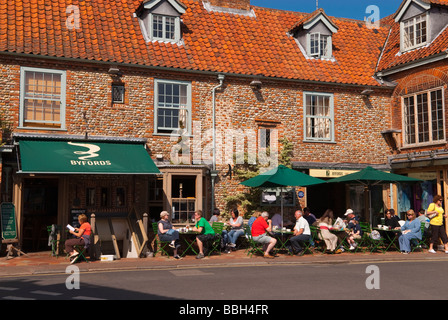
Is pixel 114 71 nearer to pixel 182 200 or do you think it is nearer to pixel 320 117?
pixel 182 200

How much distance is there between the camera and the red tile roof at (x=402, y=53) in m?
19.0

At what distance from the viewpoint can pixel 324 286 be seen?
9.53 meters

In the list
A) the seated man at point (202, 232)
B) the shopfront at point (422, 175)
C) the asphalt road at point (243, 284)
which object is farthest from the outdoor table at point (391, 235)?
the seated man at point (202, 232)

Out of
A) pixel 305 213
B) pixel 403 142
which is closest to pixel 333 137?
pixel 403 142

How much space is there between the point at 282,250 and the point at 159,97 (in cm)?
700

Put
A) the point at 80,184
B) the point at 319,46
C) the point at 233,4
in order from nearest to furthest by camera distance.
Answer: the point at 80,184 < the point at 319,46 < the point at 233,4

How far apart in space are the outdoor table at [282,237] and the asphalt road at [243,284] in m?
2.72

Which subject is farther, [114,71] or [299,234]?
[114,71]

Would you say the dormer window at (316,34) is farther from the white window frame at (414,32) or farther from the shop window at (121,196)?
the shop window at (121,196)

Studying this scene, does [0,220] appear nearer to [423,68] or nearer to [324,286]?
[324,286]

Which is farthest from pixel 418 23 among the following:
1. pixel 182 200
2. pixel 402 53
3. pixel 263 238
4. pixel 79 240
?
pixel 79 240

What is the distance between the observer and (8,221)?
14844 millimetres

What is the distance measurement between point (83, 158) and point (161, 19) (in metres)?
6.82

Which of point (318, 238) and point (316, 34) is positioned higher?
point (316, 34)
